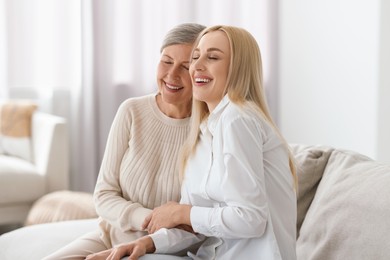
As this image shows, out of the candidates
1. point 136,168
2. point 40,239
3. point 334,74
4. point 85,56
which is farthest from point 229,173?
point 85,56

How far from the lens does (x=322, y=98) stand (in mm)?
3850

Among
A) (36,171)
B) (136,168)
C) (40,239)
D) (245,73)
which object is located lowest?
(36,171)

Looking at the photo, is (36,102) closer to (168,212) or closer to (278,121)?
(278,121)

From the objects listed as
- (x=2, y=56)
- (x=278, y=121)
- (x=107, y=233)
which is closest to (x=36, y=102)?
(x=2, y=56)

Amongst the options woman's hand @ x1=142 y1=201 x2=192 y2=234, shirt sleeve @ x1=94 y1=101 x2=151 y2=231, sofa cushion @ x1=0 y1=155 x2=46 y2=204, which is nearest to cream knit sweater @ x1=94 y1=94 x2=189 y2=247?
shirt sleeve @ x1=94 y1=101 x2=151 y2=231

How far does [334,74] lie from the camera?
3.71 meters

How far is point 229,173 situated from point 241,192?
46 millimetres

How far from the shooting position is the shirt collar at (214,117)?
1.51 metres

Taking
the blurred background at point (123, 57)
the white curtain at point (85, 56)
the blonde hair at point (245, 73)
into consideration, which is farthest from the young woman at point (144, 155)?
the white curtain at point (85, 56)

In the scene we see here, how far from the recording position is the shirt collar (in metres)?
1.51

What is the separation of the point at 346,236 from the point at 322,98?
7.71ft

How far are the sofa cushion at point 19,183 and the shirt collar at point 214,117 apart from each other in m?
1.98

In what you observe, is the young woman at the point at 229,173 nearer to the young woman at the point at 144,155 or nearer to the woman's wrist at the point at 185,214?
the woman's wrist at the point at 185,214

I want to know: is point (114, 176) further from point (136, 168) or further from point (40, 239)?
point (40, 239)
